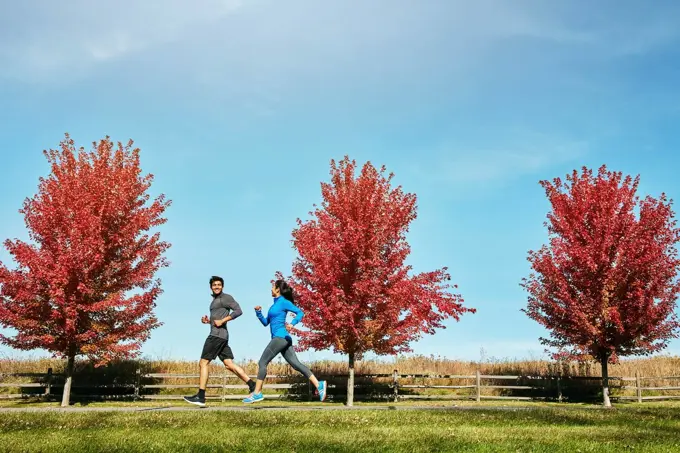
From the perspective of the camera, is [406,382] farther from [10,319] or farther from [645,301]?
[10,319]

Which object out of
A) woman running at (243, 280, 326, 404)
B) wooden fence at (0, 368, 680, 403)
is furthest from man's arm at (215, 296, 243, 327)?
wooden fence at (0, 368, 680, 403)

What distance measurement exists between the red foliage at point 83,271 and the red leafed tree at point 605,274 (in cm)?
1654

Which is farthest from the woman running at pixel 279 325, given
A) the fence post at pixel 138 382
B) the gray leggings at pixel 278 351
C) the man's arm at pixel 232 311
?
the fence post at pixel 138 382

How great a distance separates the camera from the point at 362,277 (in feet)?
76.5

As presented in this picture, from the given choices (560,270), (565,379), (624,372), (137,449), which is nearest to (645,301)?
(560,270)

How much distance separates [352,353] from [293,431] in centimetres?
1492

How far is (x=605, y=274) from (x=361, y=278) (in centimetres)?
1050

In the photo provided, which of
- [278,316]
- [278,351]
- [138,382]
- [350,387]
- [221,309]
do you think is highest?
[221,309]

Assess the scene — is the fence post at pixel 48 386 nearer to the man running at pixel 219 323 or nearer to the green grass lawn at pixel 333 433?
the green grass lawn at pixel 333 433

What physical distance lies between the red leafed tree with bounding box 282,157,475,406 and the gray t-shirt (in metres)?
10.1

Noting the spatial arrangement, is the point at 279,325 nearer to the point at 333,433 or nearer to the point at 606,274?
the point at 333,433

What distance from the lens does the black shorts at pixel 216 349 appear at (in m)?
12.9

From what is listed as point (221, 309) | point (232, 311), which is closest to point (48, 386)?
point (221, 309)

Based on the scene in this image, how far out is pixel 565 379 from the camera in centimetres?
3419
